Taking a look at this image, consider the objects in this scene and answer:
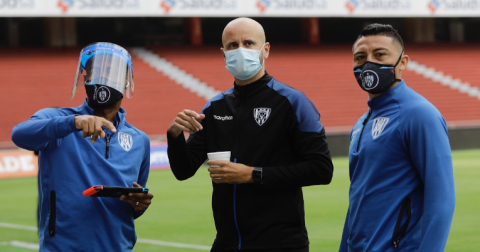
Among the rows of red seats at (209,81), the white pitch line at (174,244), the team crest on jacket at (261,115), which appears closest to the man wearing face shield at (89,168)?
the team crest on jacket at (261,115)

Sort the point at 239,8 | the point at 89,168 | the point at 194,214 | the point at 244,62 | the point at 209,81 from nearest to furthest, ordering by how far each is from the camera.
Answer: the point at 89,168 < the point at 244,62 < the point at 194,214 < the point at 209,81 < the point at 239,8

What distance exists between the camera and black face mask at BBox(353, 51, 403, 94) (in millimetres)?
3736

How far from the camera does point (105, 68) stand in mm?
4023

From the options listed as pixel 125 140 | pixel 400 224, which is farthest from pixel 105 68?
pixel 400 224

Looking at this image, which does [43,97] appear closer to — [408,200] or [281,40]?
[281,40]

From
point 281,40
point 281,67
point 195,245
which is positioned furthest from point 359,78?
point 281,40

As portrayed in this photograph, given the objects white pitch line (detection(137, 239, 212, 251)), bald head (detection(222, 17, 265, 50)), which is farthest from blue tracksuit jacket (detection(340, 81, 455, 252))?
white pitch line (detection(137, 239, 212, 251))

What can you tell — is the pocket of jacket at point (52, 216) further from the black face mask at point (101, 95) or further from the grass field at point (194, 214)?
the grass field at point (194, 214)

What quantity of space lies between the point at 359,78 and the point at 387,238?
2.85ft

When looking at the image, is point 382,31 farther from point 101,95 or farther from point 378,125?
point 101,95

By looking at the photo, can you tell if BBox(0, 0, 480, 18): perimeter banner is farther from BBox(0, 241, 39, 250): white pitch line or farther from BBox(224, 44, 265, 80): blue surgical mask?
BBox(224, 44, 265, 80): blue surgical mask

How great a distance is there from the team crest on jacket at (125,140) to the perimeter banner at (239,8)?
28.5m

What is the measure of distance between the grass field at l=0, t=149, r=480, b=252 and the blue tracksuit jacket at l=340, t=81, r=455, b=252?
553 centimetres

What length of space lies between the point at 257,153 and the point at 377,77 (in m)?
0.81
